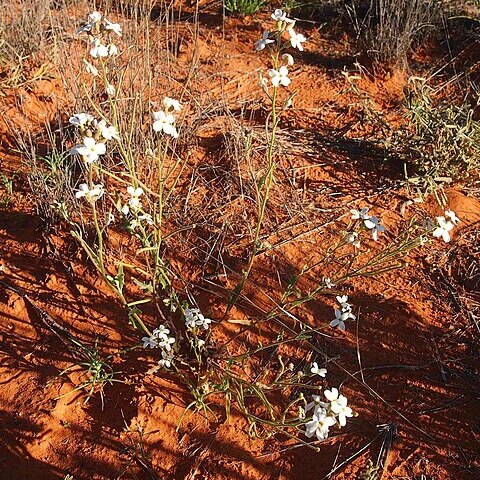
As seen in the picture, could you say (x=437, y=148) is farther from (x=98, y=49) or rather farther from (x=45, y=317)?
(x=45, y=317)

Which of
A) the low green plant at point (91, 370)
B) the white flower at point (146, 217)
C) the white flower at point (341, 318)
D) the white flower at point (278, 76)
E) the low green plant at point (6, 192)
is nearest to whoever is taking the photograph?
the white flower at point (278, 76)

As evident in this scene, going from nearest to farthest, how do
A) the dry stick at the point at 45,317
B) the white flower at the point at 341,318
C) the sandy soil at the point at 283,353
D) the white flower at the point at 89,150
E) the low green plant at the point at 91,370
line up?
the white flower at the point at 89,150
the white flower at the point at 341,318
the sandy soil at the point at 283,353
the low green plant at the point at 91,370
the dry stick at the point at 45,317

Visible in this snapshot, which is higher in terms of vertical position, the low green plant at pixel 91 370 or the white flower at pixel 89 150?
the white flower at pixel 89 150

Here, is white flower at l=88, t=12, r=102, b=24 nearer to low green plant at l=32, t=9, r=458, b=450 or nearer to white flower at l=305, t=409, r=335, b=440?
low green plant at l=32, t=9, r=458, b=450

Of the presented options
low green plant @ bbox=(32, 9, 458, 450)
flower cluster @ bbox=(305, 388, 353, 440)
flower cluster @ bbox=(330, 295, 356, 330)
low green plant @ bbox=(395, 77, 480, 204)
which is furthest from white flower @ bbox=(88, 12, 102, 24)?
low green plant @ bbox=(395, 77, 480, 204)

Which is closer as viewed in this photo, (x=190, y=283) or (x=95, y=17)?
(x=95, y=17)

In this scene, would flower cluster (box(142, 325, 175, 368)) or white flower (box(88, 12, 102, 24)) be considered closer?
white flower (box(88, 12, 102, 24))

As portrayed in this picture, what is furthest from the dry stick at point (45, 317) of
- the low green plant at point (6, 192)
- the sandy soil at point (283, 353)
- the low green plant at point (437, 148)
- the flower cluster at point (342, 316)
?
the low green plant at point (437, 148)

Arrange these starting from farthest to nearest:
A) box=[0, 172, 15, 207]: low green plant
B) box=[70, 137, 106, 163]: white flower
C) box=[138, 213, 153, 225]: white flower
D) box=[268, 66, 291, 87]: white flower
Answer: box=[0, 172, 15, 207]: low green plant, box=[138, 213, 153, 225]: white flower, box=[268, 66, 291, 87]: white flower, box=[70, 137, 106, 163]: white flower

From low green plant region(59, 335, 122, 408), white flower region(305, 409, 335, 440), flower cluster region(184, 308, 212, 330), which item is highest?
white flower region(305, 409, 335, 440)

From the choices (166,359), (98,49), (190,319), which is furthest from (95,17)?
(166,359)

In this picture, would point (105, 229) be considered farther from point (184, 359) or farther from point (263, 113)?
point (263, 113)

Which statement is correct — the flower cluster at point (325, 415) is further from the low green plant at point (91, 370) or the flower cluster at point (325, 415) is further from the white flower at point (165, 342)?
the low green plant at point (91, 370)

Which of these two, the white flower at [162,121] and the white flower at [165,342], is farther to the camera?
the white flower at [165,342]
